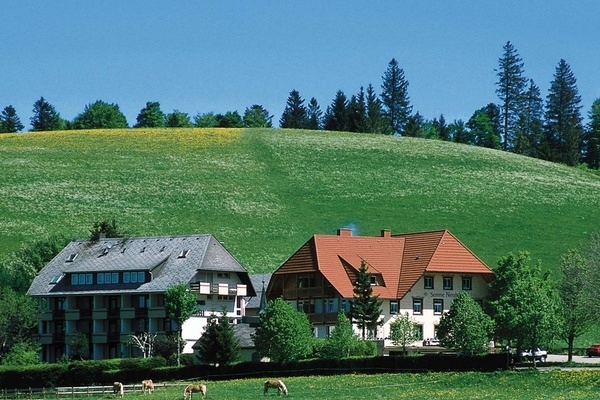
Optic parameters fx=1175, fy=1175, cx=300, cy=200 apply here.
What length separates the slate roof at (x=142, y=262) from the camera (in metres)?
102

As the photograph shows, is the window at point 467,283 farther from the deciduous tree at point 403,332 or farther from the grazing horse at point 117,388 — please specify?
the grazing horse at point 117,388

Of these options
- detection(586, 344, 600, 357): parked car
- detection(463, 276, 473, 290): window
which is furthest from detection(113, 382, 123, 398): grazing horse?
detection(463, 276, 473, 290): window

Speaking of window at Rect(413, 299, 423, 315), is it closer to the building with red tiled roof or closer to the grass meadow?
the building with red tiled roof

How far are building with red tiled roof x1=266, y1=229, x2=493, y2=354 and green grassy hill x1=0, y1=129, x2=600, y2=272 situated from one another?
15.3 meters

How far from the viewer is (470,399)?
4728 cm

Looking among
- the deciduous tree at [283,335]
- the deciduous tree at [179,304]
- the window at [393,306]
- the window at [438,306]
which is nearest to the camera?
the deciduous tree at [283,335]

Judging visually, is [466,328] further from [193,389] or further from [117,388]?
[193,389]

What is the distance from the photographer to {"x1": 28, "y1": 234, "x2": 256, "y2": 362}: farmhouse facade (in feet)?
→ 331

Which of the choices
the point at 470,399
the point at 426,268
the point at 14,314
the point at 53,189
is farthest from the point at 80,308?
the point at 470,399

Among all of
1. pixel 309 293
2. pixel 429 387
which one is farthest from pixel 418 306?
pixel 429 387

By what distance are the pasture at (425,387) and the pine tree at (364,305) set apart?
23030 millimetres

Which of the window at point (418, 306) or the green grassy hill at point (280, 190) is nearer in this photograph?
the window at point (418, 306)

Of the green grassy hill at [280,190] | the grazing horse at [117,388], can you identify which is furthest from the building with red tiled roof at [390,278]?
the grazing horse at [117,388]

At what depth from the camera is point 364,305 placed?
90500mm
